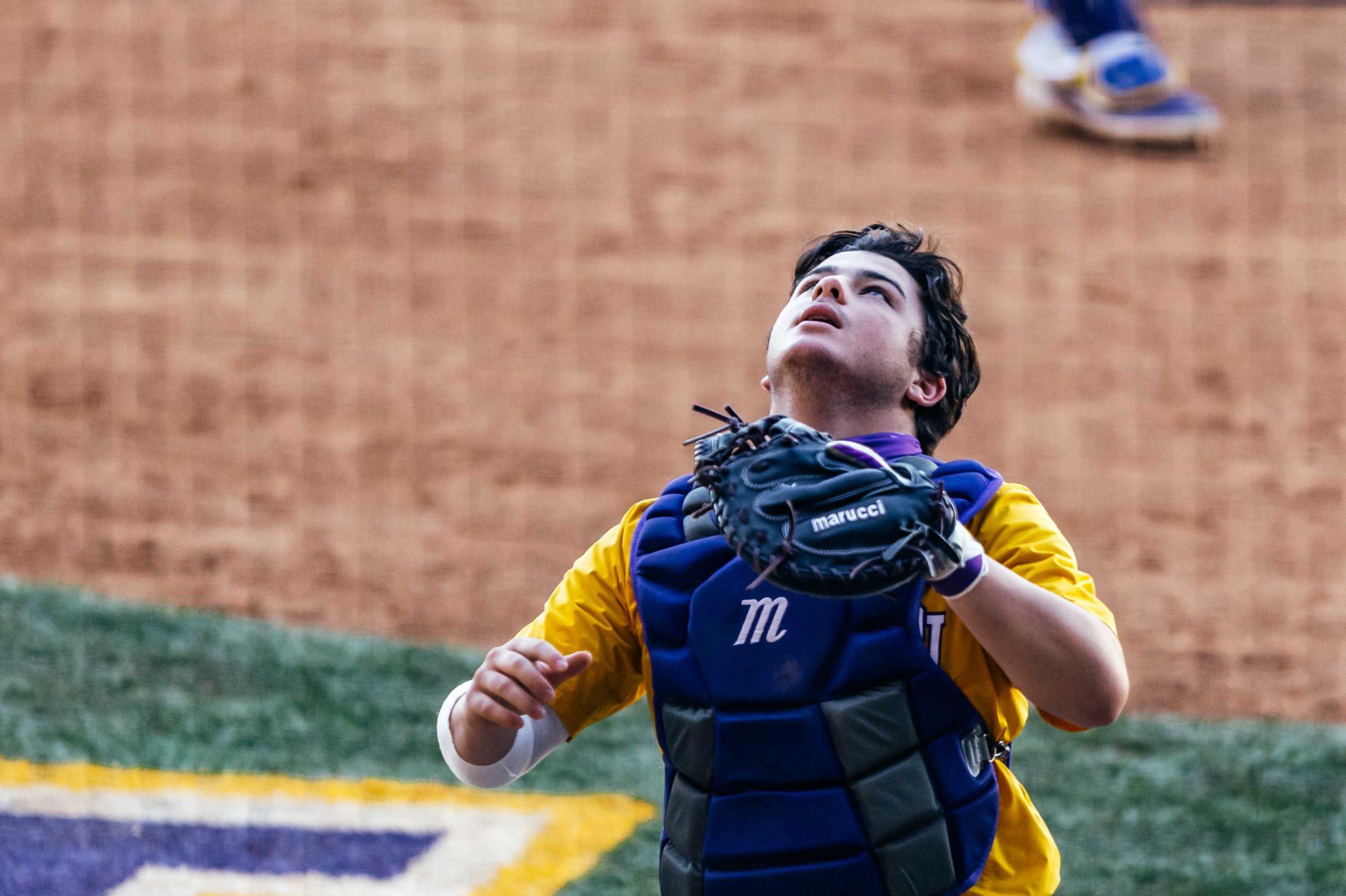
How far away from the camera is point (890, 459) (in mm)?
1795

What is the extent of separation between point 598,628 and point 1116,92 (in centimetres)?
851

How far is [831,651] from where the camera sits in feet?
5.67

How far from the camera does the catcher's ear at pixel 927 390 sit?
1.96 m

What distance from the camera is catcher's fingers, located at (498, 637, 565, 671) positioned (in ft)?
5.55

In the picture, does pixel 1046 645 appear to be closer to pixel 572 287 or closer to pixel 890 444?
pixel 890 444

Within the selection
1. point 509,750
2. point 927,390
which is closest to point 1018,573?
point 927,390

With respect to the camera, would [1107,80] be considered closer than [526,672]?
No

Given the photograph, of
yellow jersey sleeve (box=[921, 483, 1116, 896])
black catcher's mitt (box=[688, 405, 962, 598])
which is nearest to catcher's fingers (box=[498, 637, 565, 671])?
black catcher's mitt (box=[688, 405, 962, 598])

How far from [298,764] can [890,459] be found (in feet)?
7.87

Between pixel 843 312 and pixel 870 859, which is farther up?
pixel 843 312

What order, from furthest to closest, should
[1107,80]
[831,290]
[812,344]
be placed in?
[1107,80], [831,290], [812,344]

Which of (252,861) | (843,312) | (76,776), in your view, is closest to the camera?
(843,312)

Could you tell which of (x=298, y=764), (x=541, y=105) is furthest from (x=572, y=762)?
(x=541, y=105)

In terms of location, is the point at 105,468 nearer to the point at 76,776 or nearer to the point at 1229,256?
the point at 76,776
